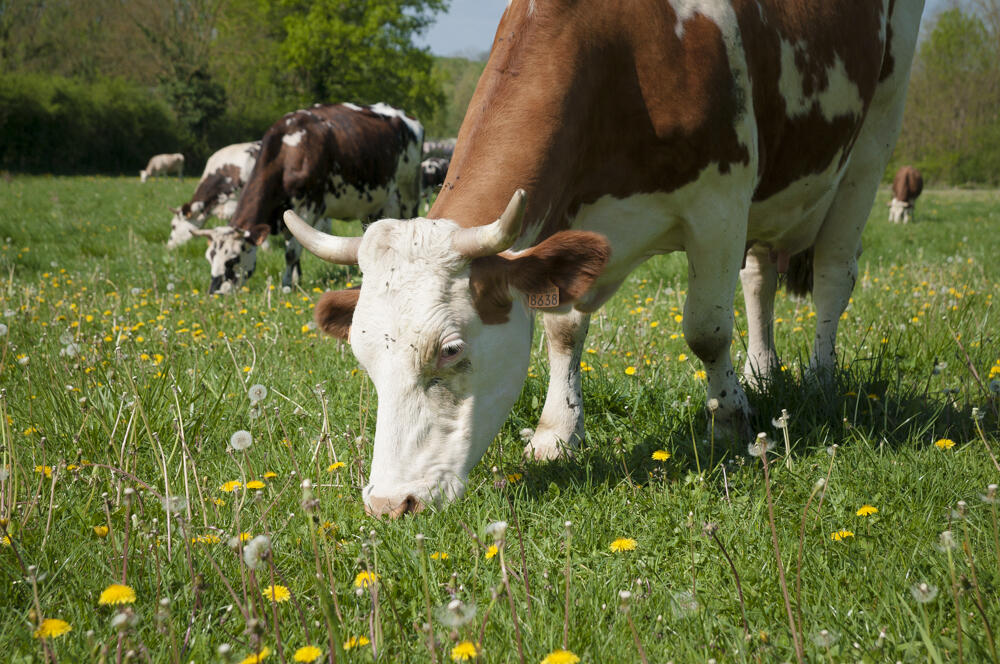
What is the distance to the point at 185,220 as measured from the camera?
41.3 feet

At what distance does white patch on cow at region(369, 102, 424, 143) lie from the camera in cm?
1186

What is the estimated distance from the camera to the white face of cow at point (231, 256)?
29.3ft

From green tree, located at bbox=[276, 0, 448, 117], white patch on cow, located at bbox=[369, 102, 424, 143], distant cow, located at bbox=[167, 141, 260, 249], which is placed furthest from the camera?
green tree, located at bbox=[276, 0, 448, 117]

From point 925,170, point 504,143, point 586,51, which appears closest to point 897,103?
point 586,51

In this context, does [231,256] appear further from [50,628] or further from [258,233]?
[50,628]

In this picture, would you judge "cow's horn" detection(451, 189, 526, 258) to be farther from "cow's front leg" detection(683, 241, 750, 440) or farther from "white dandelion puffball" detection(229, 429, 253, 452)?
"cow's front leg" detection(683, 241, 750, 440)

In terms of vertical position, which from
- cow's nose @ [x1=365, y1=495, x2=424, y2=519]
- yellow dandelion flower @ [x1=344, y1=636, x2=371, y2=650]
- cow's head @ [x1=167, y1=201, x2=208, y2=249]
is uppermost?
yellow dandelion flower @ [x1=344, y1=636, x2=371, y2=650]

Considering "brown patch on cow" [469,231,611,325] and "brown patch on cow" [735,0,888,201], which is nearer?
"brown patch on cow" [469,231,611,325]

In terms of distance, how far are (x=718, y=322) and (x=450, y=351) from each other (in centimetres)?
155

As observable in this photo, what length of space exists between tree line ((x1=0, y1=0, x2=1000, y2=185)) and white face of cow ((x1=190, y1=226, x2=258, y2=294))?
95.8 ft

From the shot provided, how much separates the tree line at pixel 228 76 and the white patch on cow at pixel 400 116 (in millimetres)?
27554

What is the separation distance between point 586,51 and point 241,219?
7.38 m

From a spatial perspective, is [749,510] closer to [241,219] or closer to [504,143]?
[504,143]

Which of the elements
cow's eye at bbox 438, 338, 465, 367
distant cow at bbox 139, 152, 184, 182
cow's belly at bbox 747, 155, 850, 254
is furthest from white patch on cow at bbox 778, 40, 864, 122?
distant cow at bbox 139, 152, 184, 182
